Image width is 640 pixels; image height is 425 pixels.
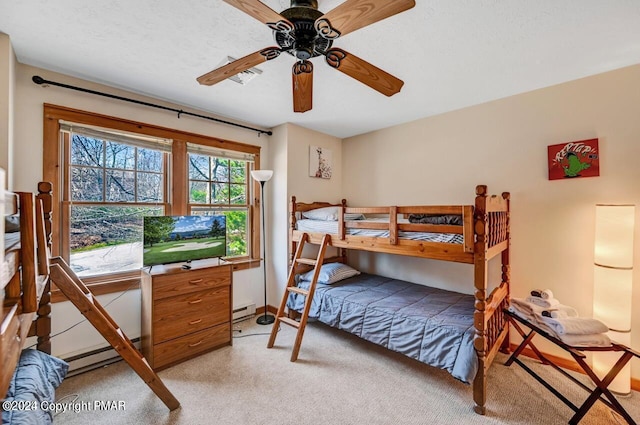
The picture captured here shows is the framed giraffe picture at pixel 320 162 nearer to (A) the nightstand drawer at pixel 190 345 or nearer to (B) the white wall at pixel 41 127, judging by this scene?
(B) the white wall at pixel 41 127

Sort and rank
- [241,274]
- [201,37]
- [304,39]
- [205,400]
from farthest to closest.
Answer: [241,274] → [205,400] → [201,37] → [304,39]

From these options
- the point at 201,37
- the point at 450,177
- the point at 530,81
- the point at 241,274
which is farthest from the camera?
the point at 241,274

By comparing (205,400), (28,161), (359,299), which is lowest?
(205,400)

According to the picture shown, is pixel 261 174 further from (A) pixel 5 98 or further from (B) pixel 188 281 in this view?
(A) pixel 5 98

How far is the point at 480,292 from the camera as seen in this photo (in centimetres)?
191

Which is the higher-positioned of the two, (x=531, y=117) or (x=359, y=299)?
(x=531, y=117)

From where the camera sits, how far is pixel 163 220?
99.0 inches

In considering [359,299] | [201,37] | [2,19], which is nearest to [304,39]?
[201,37]

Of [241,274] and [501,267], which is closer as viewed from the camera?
[501,267]

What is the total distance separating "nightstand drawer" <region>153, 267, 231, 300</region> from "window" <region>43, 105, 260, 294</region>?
1.52 ft

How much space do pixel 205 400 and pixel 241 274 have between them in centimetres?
152

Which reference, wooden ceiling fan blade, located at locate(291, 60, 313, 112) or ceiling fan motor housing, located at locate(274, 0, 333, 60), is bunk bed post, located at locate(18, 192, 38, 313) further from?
wooden ceiling fan blade, located at locate(291, 60, 313, 112)

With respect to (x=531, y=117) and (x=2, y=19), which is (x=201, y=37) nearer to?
(x=2, y=19)

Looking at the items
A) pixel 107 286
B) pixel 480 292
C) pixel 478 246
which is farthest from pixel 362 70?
pixel 107 286
